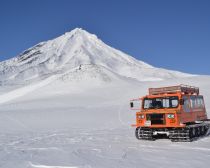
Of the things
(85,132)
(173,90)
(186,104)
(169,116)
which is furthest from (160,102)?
(85,132)

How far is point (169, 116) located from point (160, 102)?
3.71ft

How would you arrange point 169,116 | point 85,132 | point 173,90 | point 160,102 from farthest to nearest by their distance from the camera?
point 85,132 → point 173,90 → point 160,102 → point 169,116

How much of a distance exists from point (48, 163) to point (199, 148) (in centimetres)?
612

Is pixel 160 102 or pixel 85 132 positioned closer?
pixel 160 102

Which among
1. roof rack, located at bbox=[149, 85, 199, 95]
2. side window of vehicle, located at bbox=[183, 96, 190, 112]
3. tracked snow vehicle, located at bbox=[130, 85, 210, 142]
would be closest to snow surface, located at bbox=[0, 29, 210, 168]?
tracked snow vehicle, located at bbox=[130, 85, 210, 142]

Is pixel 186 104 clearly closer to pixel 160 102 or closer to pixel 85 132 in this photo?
pixel 160 102

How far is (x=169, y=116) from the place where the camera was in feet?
52.0

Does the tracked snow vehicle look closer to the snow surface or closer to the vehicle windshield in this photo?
the vehicle windshield

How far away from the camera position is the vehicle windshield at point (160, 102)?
16344mm

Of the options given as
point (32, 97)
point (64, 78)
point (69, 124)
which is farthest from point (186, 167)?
point (64, 78)

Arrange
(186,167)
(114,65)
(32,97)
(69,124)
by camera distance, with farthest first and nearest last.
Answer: (114,65), (32,97), (69,124), (186,167)

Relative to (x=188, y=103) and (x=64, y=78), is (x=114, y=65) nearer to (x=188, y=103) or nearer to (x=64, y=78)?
(x=64, y=78)

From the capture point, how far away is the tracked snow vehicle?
15734 millimetres

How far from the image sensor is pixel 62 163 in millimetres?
10648
